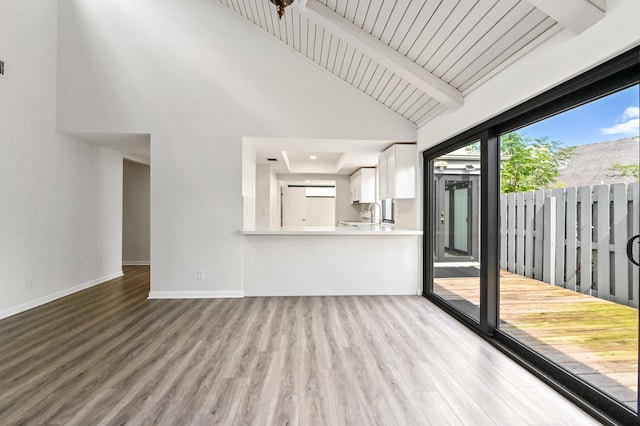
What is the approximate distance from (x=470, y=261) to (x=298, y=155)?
3775 mm

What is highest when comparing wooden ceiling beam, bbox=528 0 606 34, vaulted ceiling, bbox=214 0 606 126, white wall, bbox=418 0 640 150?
vaulted ceiling, bbox=214 0 606 126

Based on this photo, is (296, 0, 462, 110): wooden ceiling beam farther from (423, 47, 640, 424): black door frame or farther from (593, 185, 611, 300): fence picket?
(593, 185, 611, 300): fence picket

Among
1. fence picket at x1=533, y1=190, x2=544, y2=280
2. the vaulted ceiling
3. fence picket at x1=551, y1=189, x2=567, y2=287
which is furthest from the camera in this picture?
fence picket at x1=533, y1=190, x2=544, y2=280

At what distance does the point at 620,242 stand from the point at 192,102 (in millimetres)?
4310

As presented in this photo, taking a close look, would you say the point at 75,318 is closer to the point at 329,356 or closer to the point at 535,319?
the point at 329,356

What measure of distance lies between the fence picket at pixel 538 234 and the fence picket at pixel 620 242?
61cm

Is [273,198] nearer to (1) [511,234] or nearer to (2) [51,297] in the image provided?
(2) [51,297]

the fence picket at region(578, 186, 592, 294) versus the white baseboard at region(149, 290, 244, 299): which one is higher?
the fence picket at region(578, 186, 592, 294)

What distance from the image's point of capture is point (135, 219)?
6.32m

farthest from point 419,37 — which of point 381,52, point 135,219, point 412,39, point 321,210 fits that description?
point 135,219

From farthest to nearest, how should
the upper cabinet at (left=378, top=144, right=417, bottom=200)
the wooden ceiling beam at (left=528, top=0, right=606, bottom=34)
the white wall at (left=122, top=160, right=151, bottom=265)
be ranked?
1. the white wall at (left=122, top=160, right=151, bottom=265)
2. the upper cabinet at (left=378, top=144, right=417, bottom=200)
3. the wooden ceiling beam at (left=528, top=0, right=606, bottom=34)

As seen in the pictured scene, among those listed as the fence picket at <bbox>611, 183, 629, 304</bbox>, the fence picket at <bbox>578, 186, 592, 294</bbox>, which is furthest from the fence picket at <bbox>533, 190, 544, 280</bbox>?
the fence picket at <bbox>611, 183, 629, 304</bbox>

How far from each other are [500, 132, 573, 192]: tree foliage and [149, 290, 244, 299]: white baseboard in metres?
3.32

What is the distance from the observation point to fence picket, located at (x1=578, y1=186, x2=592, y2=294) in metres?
1.90
